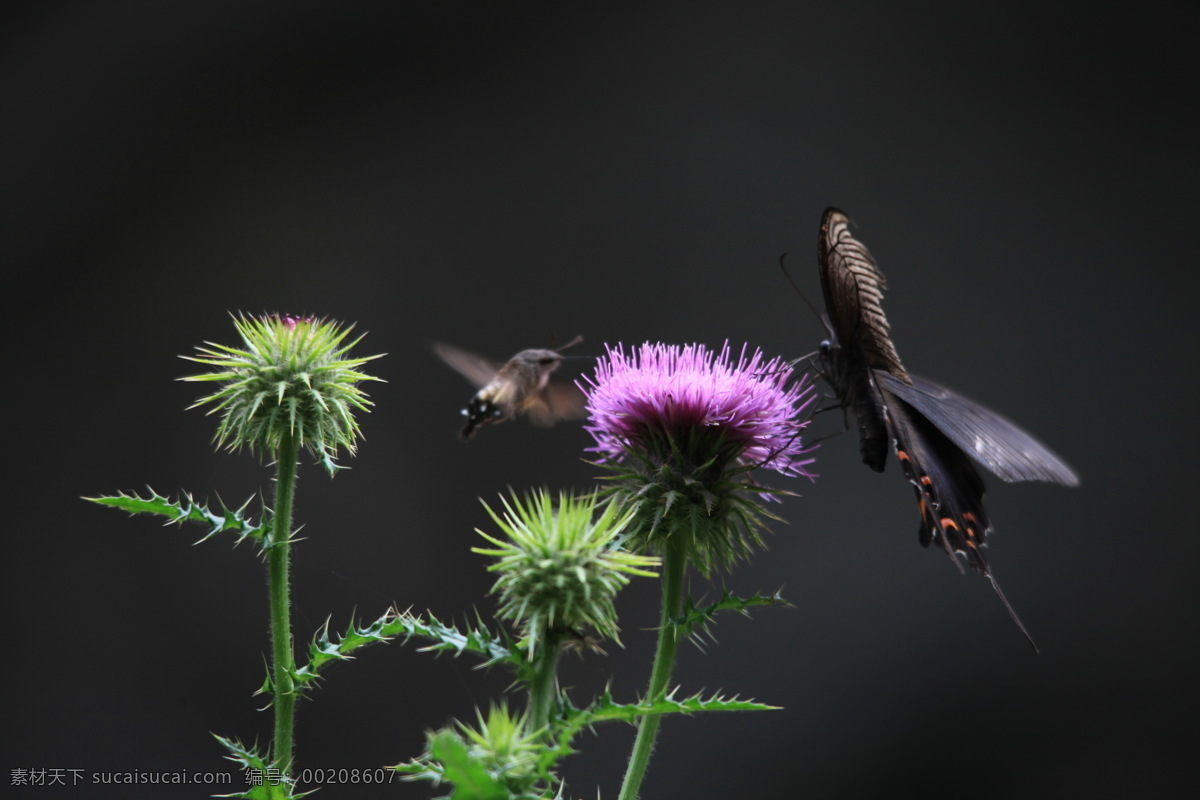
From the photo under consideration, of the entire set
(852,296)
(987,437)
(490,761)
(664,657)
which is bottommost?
(490,761)

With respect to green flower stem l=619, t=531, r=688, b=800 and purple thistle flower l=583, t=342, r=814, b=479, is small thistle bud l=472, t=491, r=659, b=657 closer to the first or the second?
green flower stem l=619, t=531, r=688, b=800

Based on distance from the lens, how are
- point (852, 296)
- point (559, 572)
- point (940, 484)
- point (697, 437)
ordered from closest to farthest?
point (559, 572), point (697, 437), point (940, 484), point (852, 296)

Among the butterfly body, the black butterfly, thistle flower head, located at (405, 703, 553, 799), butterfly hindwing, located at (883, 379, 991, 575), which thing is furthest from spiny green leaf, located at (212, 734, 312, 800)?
the black butterfly

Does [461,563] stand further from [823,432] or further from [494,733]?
[494,733]

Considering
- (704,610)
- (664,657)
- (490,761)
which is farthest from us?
(664,657)

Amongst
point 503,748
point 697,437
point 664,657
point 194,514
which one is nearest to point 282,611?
point 194,514

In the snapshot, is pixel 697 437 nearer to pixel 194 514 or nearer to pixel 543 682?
pixel 543 682

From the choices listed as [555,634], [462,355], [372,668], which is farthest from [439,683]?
[555,634]
